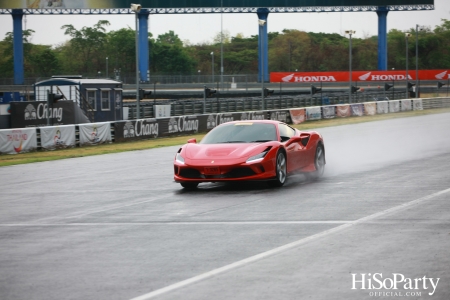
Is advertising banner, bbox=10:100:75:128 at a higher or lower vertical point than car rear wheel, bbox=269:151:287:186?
higher

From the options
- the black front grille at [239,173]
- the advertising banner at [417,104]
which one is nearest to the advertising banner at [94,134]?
the black front grille at [239,173]

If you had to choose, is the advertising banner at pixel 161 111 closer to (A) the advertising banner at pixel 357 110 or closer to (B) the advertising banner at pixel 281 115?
(B) the advertising banner at pixel 281 115

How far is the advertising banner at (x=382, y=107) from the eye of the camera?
58.9m

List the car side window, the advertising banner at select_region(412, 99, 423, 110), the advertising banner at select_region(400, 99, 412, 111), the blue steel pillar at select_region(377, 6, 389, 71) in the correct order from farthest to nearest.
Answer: the blue steel pillar at select_region(377, 6, 389, 71), the advertising banner at select_region(412, 99, 423, 110), the advertising banner at select_region(400, 99, 412, 111), the car side window

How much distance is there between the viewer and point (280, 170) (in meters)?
16.2

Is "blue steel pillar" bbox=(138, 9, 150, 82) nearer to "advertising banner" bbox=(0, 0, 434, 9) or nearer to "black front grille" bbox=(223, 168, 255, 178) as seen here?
"advertising banner" bbox=(0, 0, 434, 9)

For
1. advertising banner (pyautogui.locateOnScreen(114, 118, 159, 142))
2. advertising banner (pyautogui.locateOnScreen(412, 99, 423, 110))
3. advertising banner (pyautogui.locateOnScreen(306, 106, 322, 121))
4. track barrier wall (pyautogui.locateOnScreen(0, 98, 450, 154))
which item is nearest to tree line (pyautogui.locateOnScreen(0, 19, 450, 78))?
advertising banner (pyautogui.locateOnScreen(412, 99, 423, 110))

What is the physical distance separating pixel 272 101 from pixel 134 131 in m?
32.2

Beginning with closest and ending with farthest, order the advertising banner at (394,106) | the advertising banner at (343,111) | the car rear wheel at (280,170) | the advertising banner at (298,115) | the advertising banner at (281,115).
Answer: the car rear wheel at (280,170) → the advertising banner at (281,115) → the advertising banner at (298,115) → the advertising banner at (343,111) → the advertising banner at (394,106)

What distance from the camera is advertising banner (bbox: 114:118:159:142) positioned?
114 ft

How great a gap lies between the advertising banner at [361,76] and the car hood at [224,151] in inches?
3243

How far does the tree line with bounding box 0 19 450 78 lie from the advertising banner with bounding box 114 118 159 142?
9897cm

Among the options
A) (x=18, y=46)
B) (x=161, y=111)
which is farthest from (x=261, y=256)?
(x=18, y=46)

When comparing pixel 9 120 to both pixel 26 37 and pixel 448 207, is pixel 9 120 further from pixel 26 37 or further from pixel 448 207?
pixel 26 37
